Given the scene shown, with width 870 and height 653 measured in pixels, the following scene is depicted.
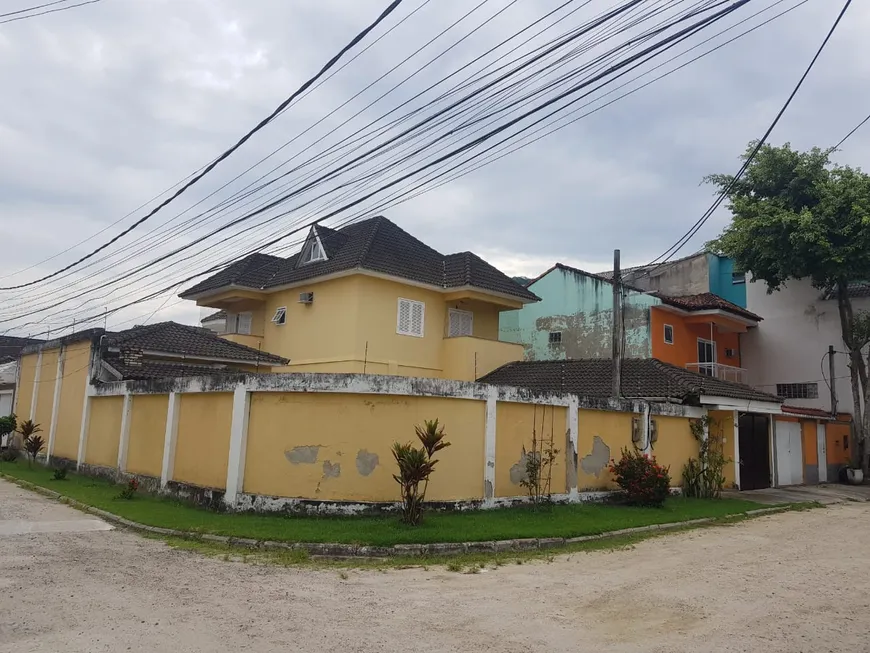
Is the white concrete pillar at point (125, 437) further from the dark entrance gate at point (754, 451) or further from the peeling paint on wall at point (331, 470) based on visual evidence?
the dark entrance gate at point (754, 451)

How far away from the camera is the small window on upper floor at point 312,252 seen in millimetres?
23047

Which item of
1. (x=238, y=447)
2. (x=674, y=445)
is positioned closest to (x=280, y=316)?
(x=238, y=447)

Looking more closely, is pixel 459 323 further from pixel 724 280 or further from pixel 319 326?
pixel 724 280

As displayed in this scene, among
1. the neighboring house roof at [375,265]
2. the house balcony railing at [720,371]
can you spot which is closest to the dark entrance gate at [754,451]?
the house balcony railing at [720,371]

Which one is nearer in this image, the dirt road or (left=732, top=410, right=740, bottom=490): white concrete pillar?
the dirt road

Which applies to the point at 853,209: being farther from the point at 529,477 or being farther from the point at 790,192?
the point at 529,477

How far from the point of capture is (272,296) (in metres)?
24.7

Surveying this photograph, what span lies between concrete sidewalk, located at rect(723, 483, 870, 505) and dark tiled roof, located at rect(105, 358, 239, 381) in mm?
14924

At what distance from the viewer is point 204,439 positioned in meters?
13.0

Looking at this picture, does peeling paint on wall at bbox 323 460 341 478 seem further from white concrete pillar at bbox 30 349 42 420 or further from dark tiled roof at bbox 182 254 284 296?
white concrete pillar at bbox 30 349 42 420

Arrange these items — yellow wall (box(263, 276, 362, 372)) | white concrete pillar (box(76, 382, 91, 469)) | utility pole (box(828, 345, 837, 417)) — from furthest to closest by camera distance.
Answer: utility pole (box(828, 345, 837, 417))
yellow wall (box(263, 276, 362, 372))
white concrete pillar (box(76, 382, 91, 469))

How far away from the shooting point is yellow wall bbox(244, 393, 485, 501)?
11.4m

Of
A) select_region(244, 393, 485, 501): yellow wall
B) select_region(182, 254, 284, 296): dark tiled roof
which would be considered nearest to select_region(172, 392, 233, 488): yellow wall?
select_region(244, 393, 485, 501): yellow wall

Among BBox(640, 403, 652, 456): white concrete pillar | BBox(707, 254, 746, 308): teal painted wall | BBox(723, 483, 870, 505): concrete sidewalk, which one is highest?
BBox(707, 254, 746, 308): teal painted wall
